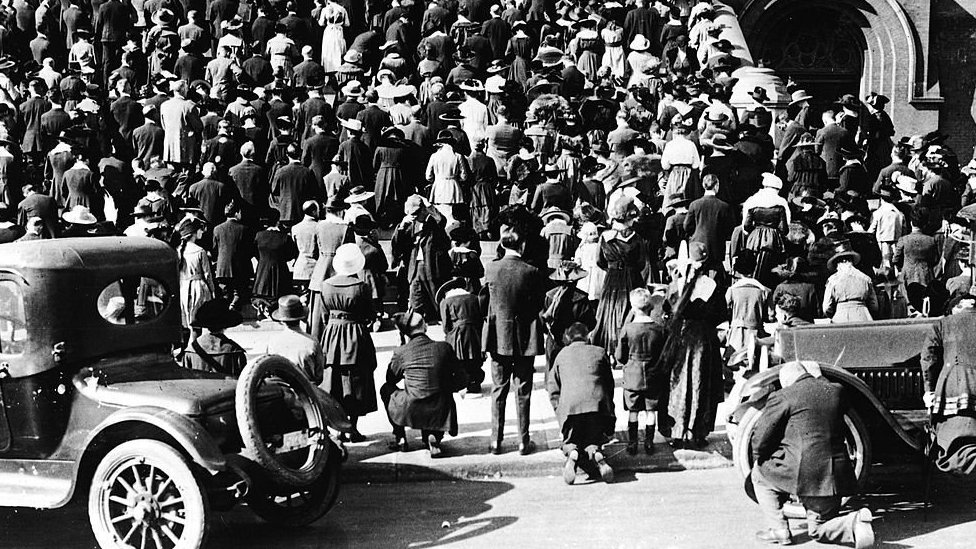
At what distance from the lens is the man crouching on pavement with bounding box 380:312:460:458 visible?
35.2 feet

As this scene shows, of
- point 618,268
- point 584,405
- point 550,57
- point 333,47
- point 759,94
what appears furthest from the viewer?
point 333,47

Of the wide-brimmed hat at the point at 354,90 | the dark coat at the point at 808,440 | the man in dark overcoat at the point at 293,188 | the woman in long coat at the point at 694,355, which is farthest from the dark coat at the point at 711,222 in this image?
the wide-brimmed hat at the point at 354,90

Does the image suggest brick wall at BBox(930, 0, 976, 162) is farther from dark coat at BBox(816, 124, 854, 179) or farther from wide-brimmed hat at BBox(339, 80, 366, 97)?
wide-brimmed hat at BBox(339, 80, 366, 97)

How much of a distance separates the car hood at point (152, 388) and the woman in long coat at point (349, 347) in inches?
84.8

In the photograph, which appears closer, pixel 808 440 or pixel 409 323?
pixel 808 440

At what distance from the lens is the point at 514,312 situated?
11.2 meters

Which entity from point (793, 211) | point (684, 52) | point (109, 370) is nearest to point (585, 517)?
point (109, 370)

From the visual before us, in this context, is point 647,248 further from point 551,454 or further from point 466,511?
point 466,511

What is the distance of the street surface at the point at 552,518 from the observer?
8.88m

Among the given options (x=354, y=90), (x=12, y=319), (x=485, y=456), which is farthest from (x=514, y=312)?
(x=354, y=90)

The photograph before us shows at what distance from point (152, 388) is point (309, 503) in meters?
1.48

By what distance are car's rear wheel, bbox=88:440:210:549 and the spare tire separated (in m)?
0.49

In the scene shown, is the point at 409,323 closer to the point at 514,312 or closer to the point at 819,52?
the point at 514,312

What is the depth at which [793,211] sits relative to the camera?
49.9 ft
